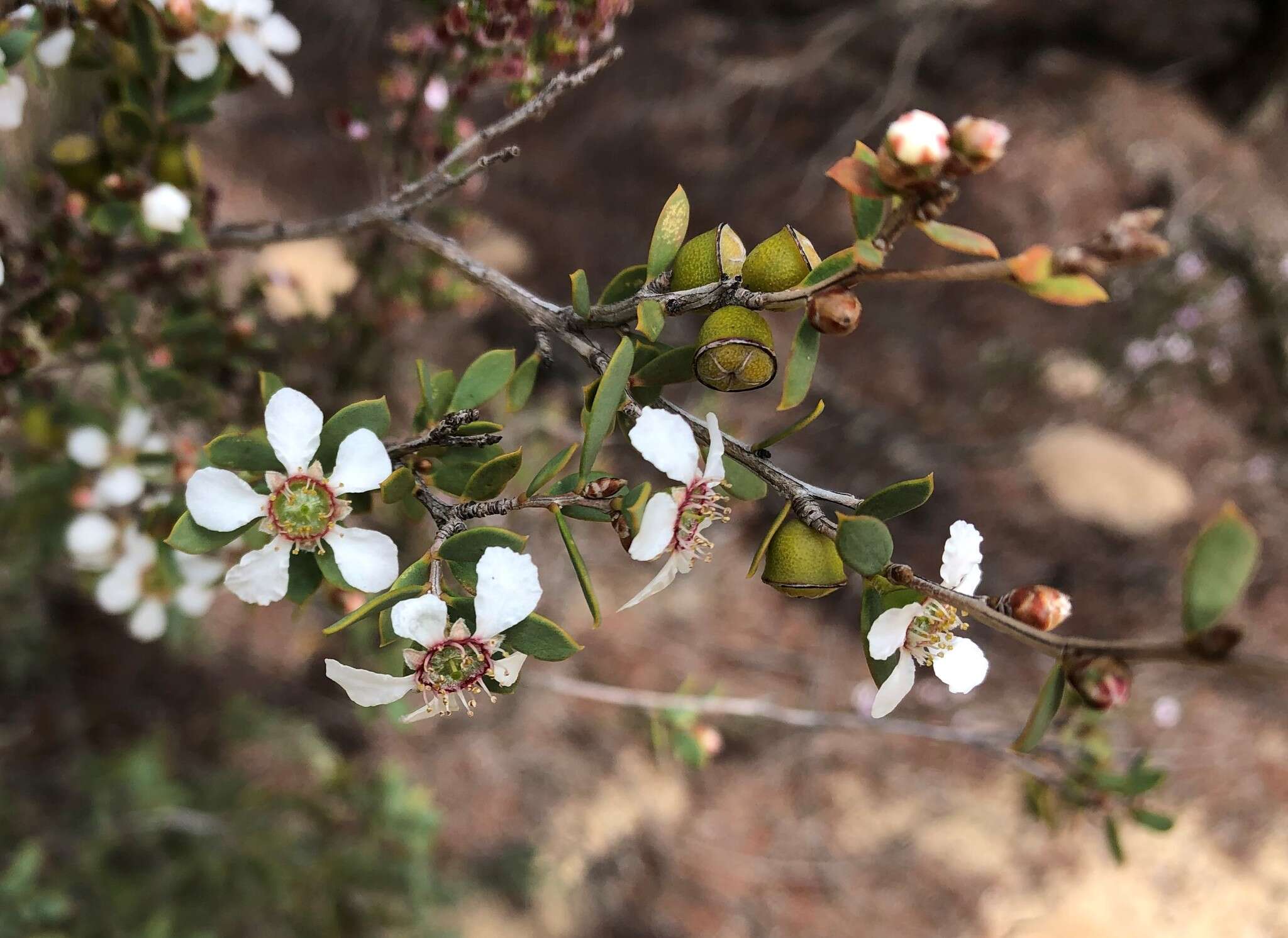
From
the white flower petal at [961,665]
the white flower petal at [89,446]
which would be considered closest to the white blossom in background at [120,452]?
the white flower petal at [89,446]

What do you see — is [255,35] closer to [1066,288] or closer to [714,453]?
[714,453]

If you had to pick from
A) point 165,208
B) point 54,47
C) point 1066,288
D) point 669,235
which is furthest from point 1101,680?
point 54,47

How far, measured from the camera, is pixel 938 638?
76 cm

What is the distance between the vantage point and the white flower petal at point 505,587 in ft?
2.13

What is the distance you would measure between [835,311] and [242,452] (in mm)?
567

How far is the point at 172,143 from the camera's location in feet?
3.57

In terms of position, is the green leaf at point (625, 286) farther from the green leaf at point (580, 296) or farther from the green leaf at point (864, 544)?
the green leaf at point (864, 544)

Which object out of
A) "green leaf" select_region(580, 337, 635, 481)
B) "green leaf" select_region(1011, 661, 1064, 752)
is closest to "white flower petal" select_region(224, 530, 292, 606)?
"green leaf" select_region(580, 337, 635, 481)

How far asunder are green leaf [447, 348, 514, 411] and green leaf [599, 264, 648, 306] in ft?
0.37

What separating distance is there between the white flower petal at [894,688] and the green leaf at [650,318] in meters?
0.37

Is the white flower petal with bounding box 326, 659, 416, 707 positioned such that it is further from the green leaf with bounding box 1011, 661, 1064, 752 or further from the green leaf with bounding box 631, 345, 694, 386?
the green leaf with bounding box 1011, 661, 1064, 752

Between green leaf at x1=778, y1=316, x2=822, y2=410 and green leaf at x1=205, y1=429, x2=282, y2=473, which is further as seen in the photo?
green leaf at x1=205, y1=429, x2=282, y2=473

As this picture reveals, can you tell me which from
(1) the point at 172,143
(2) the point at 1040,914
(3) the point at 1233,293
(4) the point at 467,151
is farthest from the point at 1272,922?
(1) the point at 172,143

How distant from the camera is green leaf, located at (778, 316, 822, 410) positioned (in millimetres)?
638
